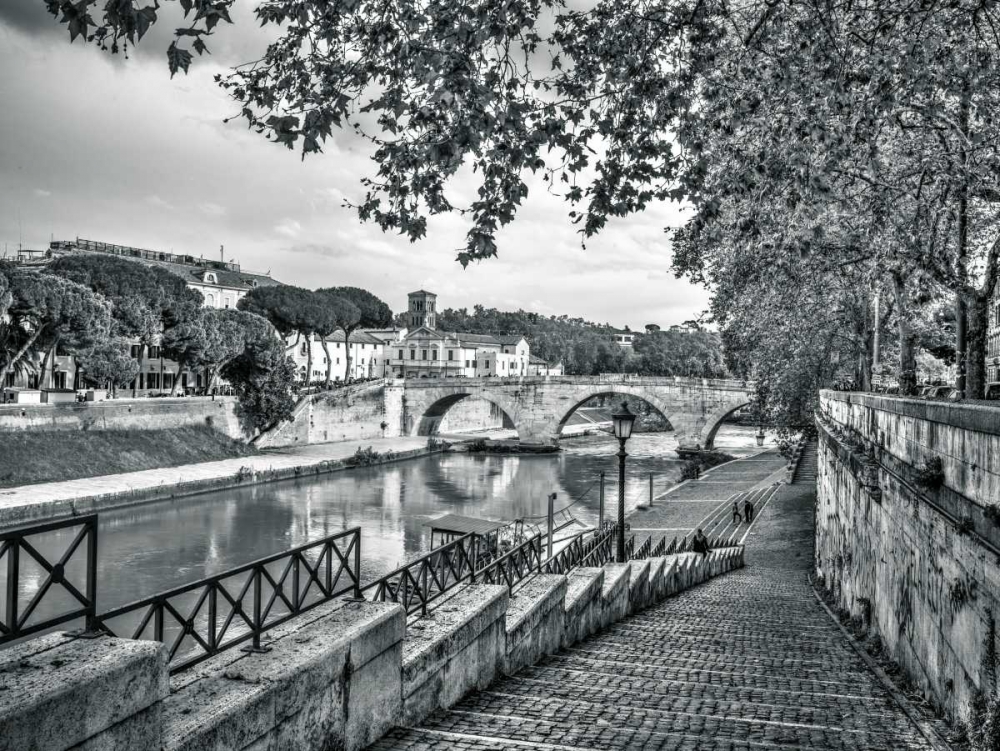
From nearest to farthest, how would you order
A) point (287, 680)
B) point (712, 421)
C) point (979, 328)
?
point (287, 680) → point (979, 328) → point (712, 421)

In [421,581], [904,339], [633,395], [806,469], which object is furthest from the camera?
[633,395]

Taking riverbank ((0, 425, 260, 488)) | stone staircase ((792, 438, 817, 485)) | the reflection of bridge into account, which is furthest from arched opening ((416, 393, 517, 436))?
stone staircase ((792, 438, 817, 485))

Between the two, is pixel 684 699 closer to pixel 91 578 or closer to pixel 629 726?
pixel 629 726

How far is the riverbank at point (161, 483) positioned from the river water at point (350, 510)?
0.58 meters

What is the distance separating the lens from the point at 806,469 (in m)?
37.4

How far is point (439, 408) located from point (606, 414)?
94.1 ft

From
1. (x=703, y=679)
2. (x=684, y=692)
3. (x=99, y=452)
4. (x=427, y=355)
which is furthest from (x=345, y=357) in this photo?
(x=684, y=692)

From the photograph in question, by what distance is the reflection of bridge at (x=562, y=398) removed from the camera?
164 ft

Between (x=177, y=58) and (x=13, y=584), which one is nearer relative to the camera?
(x=13, y=584)

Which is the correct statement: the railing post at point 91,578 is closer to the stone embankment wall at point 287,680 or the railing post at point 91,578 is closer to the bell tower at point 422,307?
the stone embankment wall at point 287,680

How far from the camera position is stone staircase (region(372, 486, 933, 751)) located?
4.69 meters

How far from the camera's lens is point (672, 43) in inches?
251

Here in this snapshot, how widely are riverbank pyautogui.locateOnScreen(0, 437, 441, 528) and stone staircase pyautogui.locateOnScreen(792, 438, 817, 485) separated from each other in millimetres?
21001

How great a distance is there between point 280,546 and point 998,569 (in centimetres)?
2145
